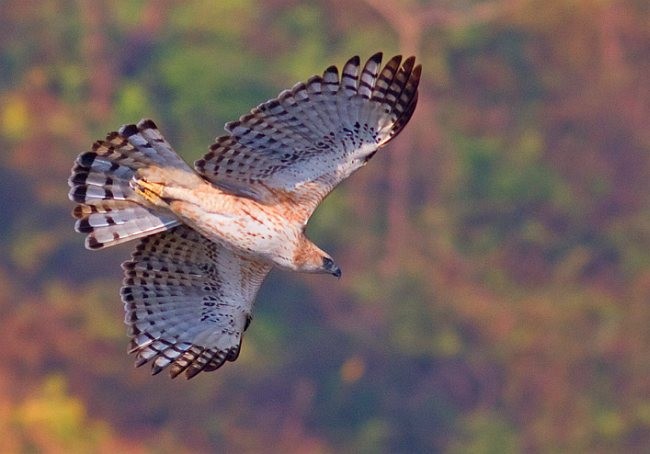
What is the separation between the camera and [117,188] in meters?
8.98

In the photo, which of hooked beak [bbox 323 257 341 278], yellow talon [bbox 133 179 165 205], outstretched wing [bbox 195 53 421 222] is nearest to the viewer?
outstretched wing [bbox 195 53 421 222]

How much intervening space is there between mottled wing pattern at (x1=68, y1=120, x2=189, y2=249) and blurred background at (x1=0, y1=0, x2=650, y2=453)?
13.8 m

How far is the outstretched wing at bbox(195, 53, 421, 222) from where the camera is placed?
8.77 meters

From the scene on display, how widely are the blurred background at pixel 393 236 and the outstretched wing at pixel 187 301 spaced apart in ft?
43.8

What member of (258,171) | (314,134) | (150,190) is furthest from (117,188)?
(314,134)

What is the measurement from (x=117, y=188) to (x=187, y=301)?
909 millimetres

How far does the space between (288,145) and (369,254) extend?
53.7ft

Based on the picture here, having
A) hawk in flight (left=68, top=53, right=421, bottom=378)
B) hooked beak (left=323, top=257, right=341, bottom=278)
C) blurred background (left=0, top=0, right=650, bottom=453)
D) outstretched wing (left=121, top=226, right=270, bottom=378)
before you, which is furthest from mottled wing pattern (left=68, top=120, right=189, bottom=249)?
blurred background (left=0, top=0, right=650, bottom=453)

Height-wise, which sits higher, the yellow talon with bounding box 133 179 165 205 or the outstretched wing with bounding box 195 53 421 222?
the outstretched wing with bounding box 195 53 421 222

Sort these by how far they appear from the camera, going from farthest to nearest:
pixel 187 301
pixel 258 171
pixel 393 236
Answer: pixel 393 236
pixel 187 301
pixel 258 171

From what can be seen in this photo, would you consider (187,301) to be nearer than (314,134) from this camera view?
No

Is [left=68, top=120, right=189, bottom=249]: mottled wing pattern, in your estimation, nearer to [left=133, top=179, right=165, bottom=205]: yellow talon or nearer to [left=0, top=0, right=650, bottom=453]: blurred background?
[left=133, top=179, right=165, bottom=205]: yellow talon

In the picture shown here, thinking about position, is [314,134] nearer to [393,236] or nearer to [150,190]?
[150,190]

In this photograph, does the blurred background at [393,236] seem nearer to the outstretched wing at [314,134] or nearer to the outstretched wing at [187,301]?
the outstretched wing at [187,301]
